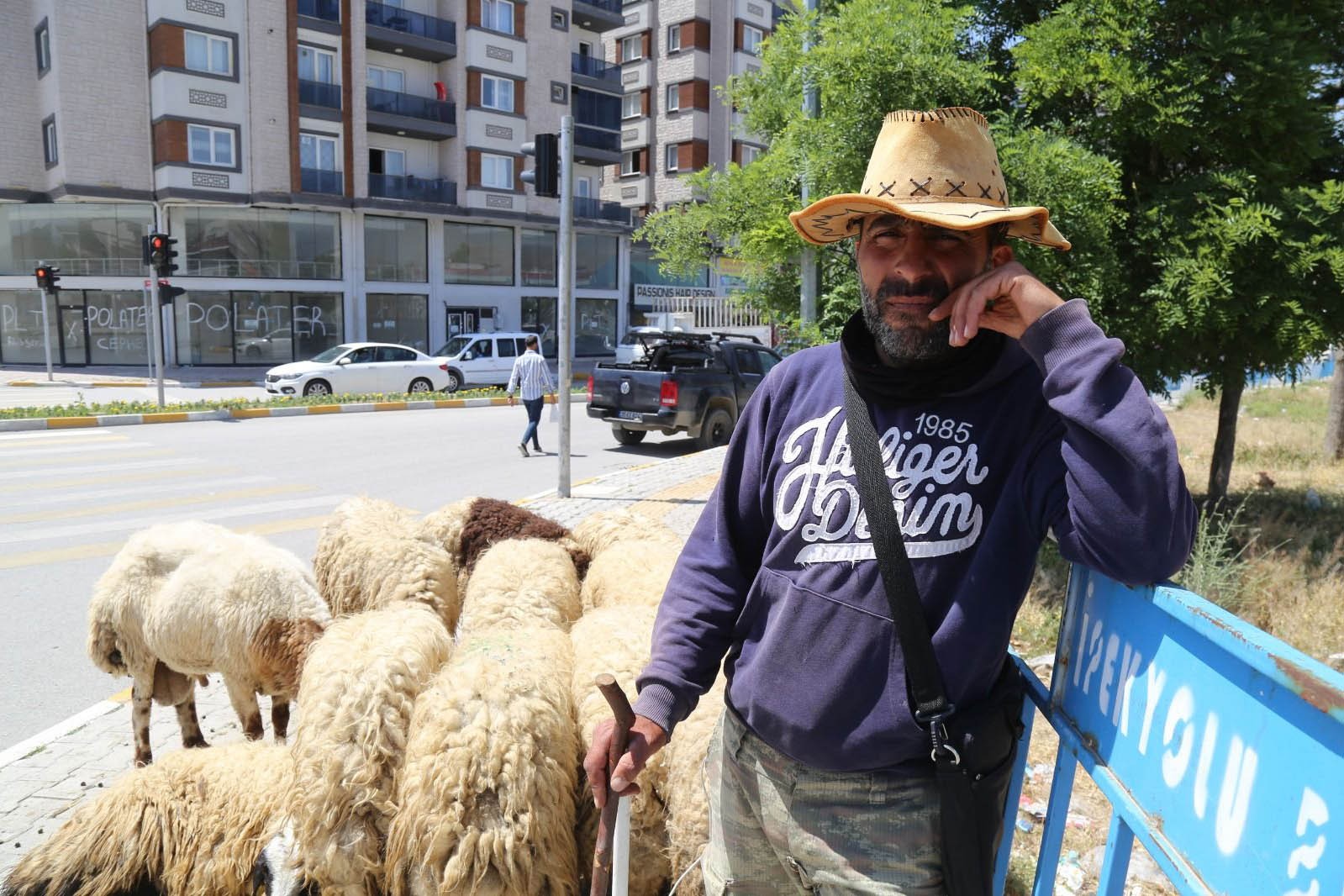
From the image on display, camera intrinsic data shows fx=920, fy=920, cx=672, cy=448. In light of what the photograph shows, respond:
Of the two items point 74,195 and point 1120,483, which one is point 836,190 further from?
point 74,195

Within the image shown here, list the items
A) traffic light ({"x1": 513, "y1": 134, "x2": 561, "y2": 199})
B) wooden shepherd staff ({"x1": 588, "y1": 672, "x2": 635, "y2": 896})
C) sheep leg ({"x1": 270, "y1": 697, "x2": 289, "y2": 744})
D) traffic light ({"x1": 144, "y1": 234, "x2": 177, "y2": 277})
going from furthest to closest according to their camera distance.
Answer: traffic light ({"x1": 144, "y1": 234, "x2": 177, "y2": 277}) → traffic light ({"x1": 513, "y1": 134, "x2": 561, "y2": 199}) → sheep leg ({"x1": 270, "y1": 697, "x2": 289, "y2": 744}) → wooden shepherd staff ({"x1": 588, "y1": 672, "x2": 635, "y2": 896})

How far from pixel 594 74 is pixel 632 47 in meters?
8.54

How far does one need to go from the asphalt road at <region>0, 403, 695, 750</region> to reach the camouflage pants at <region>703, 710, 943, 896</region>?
14.6 ft

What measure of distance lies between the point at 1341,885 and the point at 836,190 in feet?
21.5

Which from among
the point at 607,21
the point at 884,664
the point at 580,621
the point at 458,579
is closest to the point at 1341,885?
the point at 884,664

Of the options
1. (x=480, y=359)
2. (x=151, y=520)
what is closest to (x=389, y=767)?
(x=151, y=520)

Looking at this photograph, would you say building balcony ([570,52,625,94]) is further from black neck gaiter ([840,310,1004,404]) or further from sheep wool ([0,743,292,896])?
black neck gaiter ([840,310,1004,404])

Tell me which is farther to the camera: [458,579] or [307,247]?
[307,247]

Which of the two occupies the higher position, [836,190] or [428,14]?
[428,14]

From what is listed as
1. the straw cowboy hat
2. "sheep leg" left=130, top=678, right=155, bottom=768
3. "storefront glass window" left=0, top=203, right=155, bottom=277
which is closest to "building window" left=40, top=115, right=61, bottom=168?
"storefront glass window" left=0, top=203, right=155, bottom=277

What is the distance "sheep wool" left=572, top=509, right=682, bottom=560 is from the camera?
5.04 metres

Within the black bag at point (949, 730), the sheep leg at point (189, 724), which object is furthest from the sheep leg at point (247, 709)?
the black bag at point (949, 730)

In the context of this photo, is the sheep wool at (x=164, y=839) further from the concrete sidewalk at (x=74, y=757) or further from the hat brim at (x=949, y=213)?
the hat brim at (x=949, y=213)

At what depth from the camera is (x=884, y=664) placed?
70.7 inches
